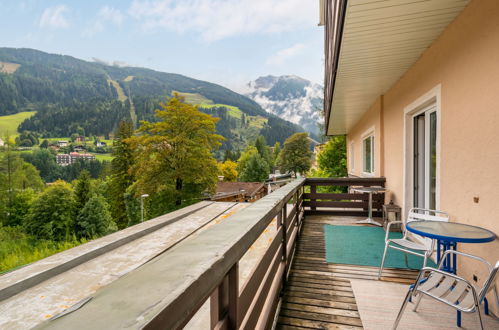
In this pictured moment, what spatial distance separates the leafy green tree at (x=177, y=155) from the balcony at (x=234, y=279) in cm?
1155

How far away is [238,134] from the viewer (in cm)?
9944

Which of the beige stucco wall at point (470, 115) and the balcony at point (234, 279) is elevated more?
the beige stucco wall at point (470, 115)

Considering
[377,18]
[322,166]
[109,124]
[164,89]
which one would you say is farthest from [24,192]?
[164,89]

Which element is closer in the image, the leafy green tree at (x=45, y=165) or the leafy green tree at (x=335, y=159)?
the leafy green tree at (x=335, y=159)

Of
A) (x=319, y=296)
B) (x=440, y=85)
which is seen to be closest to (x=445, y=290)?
(x=319, y=296)

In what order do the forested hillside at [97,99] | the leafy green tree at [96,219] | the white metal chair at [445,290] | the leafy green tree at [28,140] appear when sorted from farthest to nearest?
1. the forested hillside at [97,99]
2. the leafy green tree at [28,140]
3. the leafy green tree at [96,219]
4. the white metal chair at [445,290]

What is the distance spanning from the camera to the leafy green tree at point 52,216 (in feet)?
82.2

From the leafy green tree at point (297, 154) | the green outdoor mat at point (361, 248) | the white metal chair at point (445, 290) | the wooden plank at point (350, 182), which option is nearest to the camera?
the white metal chair at point (445, 290)

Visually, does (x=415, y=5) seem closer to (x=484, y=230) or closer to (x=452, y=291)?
(x=484, y=230)

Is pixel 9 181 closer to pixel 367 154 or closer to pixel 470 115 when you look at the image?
pixel 367 154

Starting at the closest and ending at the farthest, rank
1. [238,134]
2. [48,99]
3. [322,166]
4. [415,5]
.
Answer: [415,5] → [322,166] → [238,134] → [48,99]

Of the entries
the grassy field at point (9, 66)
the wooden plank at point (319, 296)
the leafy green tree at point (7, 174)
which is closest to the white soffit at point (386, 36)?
the wooden plank at point (319, 296)

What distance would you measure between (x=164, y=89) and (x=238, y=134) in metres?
65.3

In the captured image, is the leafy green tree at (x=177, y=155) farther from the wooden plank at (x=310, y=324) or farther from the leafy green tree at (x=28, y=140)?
the leafy green tree at (x=28, y=140)
